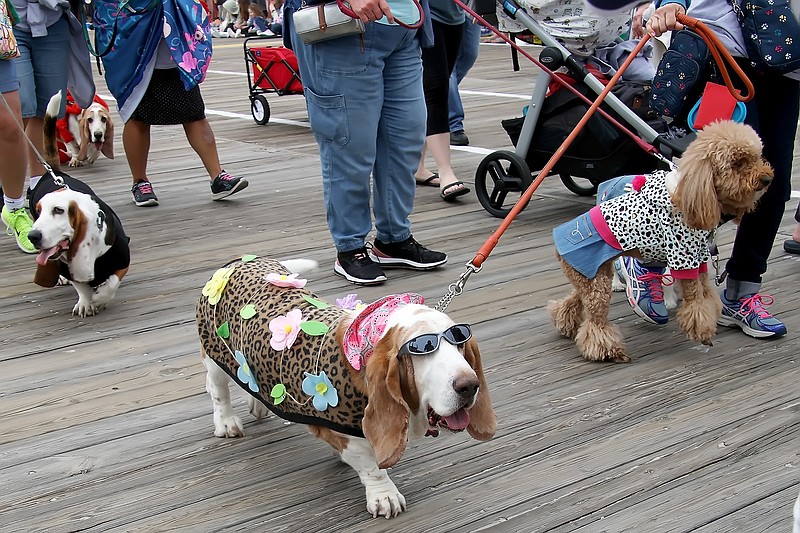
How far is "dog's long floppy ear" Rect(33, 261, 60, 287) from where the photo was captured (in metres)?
3.96

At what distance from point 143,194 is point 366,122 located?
89.3 inches

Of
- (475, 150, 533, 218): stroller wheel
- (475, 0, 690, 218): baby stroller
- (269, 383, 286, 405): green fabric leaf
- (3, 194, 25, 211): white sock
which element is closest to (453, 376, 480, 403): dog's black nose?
(269, 383, 286, 405): green fabric leaf

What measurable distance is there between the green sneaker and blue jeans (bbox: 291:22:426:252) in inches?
66.3

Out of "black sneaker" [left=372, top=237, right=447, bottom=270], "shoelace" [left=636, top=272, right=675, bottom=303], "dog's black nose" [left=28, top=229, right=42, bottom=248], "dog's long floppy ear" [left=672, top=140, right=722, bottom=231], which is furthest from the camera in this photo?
"black sneaker" [left=372, top=237, right=447, bottom=270]

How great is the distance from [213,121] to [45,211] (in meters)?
5.49

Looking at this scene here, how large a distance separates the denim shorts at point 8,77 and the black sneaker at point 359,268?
190 cm

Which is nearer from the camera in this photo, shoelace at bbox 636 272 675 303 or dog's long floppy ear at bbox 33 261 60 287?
shoelace at bbox 636 272 675 303

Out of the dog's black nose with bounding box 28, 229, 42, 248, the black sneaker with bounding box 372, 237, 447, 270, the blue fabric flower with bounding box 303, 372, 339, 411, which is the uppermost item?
the blue fabric flower with bounding box 303, 372, 339, 411

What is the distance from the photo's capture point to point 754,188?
3.12 metres

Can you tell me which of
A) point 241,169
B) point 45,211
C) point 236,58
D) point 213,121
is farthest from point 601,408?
point 236,58

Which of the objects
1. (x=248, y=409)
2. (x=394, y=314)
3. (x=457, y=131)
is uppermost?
(x=394, y=314)

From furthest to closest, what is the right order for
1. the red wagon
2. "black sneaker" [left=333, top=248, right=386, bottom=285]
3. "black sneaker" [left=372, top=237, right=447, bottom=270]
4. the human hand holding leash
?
the red wagon, "black sneaker" [left=372, top=237, right=447, bottom=270], "black sneaker" [left=333, top=248, right=386, bottom=285], the human hand holding leash

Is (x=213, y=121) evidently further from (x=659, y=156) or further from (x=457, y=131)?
(x=659, y=156)

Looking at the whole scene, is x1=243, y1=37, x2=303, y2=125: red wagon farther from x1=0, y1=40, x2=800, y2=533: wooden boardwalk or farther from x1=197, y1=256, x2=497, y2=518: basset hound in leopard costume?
x1=197, y1=256, x2=497, y2=518: basset hound in leopard costume
